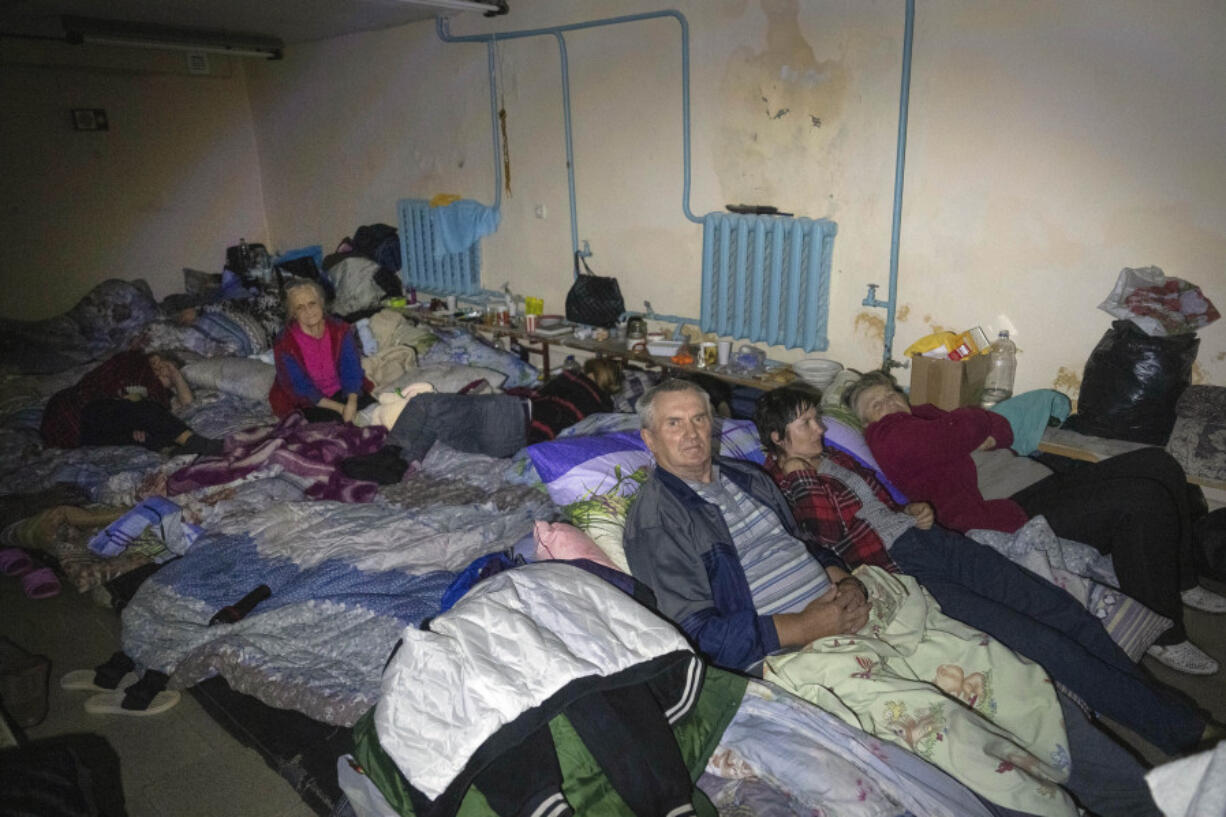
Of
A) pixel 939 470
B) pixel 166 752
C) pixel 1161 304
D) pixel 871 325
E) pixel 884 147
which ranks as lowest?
pixel 166 752

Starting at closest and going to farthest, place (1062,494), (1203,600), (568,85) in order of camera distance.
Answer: (1062,494), (1203,600), (568,85)

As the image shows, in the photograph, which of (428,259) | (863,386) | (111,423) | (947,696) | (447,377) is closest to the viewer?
(947,696)

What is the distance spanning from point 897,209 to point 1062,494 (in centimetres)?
164

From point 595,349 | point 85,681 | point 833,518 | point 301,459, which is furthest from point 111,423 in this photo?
point 833,518

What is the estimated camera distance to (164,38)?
18.8ft

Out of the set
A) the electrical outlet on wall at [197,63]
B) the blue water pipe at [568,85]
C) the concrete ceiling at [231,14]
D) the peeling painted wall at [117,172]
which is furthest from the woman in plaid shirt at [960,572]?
the electrical outlet on wall at [197,63]

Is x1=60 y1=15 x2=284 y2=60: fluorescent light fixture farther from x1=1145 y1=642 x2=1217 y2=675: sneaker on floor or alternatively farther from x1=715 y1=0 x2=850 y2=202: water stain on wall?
x1=1145 y1=642 x2=1217 y2=675: sneaker on floor

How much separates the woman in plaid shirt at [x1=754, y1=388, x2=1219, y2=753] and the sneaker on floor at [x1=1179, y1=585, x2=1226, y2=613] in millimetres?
645

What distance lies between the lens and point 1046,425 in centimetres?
340

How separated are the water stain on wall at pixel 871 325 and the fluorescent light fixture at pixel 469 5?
9.76 ft

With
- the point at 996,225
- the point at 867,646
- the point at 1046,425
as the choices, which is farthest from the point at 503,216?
the point at 867,646

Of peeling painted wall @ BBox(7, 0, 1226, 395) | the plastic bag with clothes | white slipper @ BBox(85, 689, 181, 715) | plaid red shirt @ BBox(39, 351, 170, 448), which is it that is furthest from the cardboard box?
plaid red shirt @ BBox(39, 351, 170, 448)

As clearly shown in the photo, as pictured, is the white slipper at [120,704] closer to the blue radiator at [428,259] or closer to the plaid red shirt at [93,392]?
the plaid red shirt at [93,392]

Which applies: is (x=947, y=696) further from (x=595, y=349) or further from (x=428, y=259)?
(x=428, y=259)
